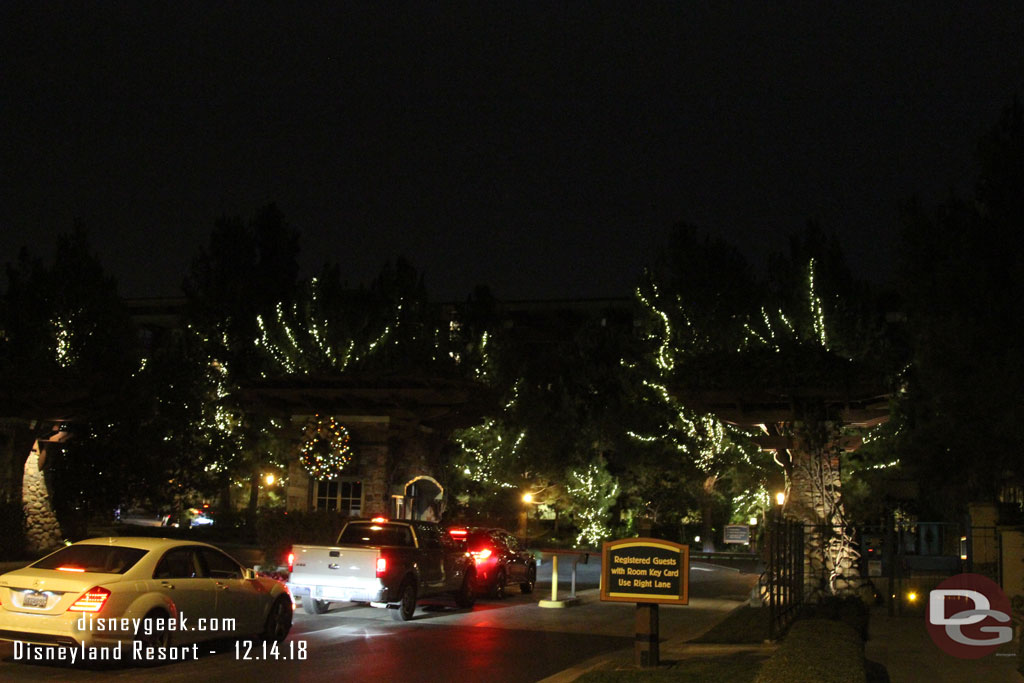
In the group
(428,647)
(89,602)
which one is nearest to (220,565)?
(89,602)

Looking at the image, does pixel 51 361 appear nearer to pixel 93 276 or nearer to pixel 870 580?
pixel 93 276

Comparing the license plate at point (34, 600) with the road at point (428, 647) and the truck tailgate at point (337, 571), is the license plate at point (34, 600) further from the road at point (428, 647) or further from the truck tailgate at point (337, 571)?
the truck tailgate at point (337, 571)

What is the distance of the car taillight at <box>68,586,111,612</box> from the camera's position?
1142cm

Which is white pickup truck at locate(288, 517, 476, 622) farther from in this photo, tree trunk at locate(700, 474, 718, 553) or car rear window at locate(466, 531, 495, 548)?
tree trunk at locate(700, 474, 718, 553)

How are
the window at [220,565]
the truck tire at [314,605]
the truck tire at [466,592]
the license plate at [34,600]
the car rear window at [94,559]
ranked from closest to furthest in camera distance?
the license plate at [34,600]
the car rear window at [94,559]
the window at [220,565]
the truck tire at [314,605]
the truck tire at [466,592]

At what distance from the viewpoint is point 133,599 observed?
1180 cm

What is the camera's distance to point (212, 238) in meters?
50.7

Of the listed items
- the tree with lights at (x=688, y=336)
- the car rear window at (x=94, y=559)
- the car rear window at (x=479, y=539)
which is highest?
the tree with lights at (x=688, y=336)

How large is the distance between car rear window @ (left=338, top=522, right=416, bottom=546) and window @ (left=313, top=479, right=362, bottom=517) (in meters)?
10.9

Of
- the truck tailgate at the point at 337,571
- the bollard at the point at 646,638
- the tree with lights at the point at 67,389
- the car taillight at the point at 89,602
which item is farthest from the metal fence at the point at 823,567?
the tree with lights at the point at 67,389

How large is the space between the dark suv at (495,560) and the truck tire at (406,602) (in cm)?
331

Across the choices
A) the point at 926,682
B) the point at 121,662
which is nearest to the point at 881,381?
the point at 926,682

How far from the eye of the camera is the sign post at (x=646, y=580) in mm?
12672

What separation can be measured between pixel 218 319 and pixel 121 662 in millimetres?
36997
